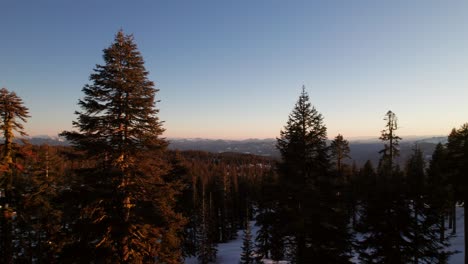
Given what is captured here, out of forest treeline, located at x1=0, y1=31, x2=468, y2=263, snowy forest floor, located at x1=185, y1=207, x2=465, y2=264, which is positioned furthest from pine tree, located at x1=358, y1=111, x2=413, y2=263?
snowy forest floor, located at x1=185, y1=207, x2=465, y2=264

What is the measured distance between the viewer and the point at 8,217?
17297 mm

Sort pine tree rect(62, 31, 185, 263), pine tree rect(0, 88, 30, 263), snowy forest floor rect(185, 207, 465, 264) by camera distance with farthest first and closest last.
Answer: snowy forest floor rect(185, 207, 465, 264) < pine tree rect(0, 88, 30, 263) < pine tree rect(62, 31, 185, 263)

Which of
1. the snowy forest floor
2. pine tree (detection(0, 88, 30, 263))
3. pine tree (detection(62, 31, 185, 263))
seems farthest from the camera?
the snowy forest floor

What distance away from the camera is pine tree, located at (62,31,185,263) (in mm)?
11414

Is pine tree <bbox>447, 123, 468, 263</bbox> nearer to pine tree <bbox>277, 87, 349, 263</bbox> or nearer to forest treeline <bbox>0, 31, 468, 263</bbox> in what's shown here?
forest treeline <bbox>0, 31, 468, 263</bbox>

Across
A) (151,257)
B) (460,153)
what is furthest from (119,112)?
(460,153)

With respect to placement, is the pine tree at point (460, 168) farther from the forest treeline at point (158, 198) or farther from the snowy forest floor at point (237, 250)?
the snowy forest floor at point (237, 250)

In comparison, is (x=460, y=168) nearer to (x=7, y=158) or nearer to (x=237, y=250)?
(x=7, y=158)

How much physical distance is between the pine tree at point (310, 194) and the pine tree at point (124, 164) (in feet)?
19.8

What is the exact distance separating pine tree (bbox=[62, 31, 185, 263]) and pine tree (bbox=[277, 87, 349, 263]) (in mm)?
6027

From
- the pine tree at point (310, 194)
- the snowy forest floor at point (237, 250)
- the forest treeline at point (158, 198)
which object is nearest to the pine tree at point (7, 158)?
the forest treeline at point (158, 198)

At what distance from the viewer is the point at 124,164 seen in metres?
11.8

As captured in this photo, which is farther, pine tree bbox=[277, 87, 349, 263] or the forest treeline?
pine tree bbox=[277, 87, 349, 263]

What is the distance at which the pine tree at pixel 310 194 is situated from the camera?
12.7 meters
